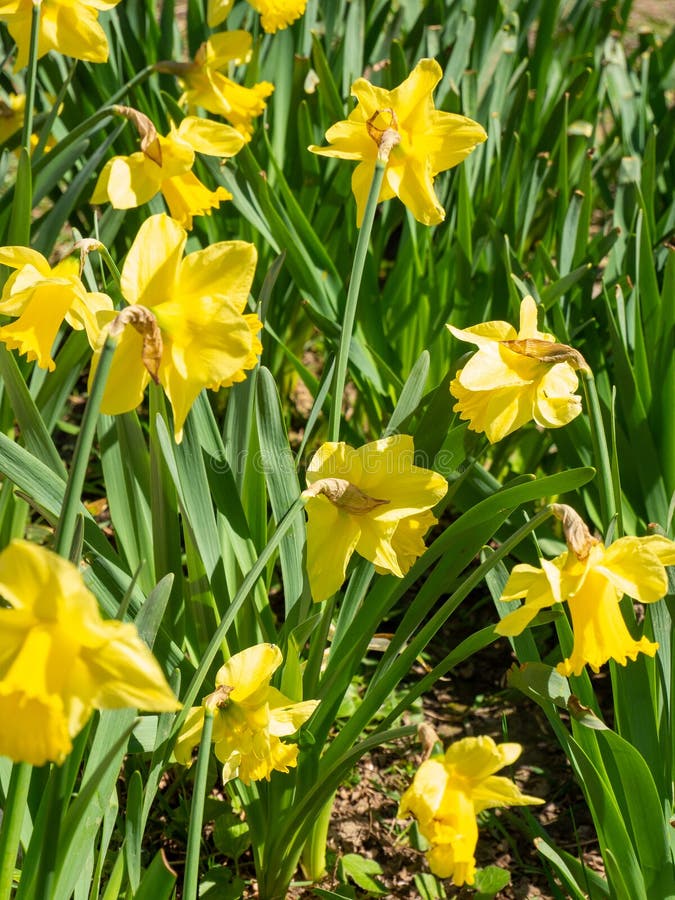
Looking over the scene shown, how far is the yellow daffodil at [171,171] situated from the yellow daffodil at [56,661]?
88 centimetres

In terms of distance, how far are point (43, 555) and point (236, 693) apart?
49 centimetres

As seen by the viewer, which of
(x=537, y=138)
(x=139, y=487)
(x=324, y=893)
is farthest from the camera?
(x=537, y=138)

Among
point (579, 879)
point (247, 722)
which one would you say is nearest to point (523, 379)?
point (247, 722)

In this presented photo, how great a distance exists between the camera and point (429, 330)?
2170 mm

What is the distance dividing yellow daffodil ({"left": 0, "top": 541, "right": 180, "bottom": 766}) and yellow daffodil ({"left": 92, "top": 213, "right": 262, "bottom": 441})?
0.83ft

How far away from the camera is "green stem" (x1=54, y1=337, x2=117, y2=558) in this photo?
795 mm

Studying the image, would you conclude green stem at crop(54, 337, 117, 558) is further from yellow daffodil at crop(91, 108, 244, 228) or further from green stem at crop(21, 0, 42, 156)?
green stem at crop(21, 0, 42, 156)

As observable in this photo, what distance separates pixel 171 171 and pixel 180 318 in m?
0.64

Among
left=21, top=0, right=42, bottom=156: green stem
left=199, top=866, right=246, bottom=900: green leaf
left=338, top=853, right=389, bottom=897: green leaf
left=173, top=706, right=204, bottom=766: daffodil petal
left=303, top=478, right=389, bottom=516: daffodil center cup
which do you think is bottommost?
left=338, top=853, right=389, bottom=897: green leaf

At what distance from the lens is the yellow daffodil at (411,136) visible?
1.30m

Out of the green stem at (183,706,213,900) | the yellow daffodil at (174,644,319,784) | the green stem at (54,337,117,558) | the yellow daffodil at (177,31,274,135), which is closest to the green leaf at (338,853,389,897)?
the yellow daffodil at (174,644,319,784)

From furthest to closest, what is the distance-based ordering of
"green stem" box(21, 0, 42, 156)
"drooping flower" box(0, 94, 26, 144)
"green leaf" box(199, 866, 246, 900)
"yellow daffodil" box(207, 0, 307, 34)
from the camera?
"drooping flower" box(0, 94, 26, 144) → "yellow daffodil" box(207, 0, 307, 34) → "green stem" box(21, 0, 42, 156) → "green leaf" box(199, 866, 246, 900)

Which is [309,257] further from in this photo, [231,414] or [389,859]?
[389,859]

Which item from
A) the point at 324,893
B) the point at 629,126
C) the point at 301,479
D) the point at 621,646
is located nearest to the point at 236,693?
the point at 324,893
